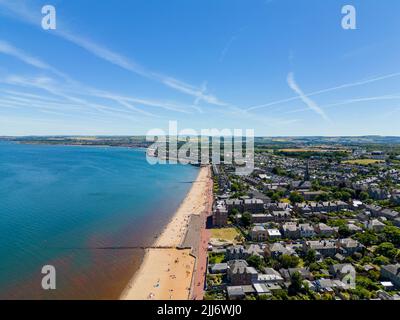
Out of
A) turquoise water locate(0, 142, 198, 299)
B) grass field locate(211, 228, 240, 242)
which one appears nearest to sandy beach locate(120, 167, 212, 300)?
turquoise water locate(0, 142, 198, 299)

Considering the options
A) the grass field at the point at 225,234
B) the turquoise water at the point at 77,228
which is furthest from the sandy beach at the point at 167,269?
the grass field at the point at 225,234

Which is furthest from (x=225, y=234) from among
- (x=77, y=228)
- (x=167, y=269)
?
(x=77, y=228)

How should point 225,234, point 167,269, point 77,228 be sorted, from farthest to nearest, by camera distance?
point 77,228 → point 225,234 → point 167,269

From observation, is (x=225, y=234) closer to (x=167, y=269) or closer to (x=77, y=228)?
(x=167, y=269)

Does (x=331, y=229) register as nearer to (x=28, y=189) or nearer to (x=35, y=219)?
(x=35, y=219)

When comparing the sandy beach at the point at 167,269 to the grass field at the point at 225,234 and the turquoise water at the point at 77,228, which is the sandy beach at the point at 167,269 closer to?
the turquoise water at the point at 77,228

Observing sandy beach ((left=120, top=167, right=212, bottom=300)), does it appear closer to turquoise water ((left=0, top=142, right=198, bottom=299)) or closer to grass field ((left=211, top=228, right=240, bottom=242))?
turquoise water ((left=0, top=142, right=198, bottom=299))
